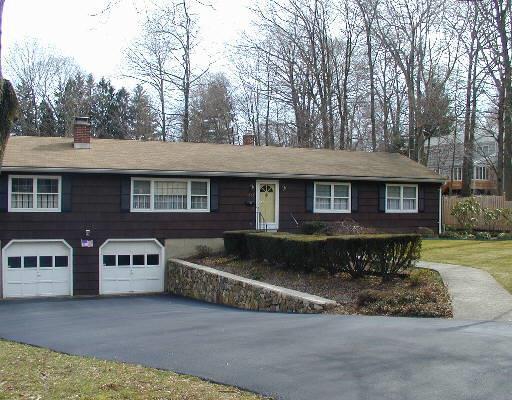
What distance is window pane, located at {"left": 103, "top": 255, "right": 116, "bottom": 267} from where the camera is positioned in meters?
21.6

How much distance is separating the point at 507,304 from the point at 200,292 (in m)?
9.62

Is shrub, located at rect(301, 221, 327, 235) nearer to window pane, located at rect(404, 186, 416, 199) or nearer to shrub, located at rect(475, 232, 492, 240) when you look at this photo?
window pane, located at rect(404, 186, 416, 199)

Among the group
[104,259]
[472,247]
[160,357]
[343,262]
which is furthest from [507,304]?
[104,259]

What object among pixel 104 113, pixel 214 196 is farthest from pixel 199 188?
pixel 104 113

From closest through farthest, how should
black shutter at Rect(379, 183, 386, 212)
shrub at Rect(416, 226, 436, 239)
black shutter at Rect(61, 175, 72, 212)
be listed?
black shutter at Rect(61, 175, 72, 212) → black shutter at Rect(379, 183, 386, 212) → shrub at Rect(416, 226, 436, 239)

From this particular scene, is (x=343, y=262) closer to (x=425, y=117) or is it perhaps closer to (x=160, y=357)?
(x=160, y=357)

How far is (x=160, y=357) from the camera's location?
8320mm

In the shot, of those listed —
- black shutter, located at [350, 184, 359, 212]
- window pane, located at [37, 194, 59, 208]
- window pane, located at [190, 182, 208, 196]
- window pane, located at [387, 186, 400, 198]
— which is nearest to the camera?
window pane, located at [37, 194, 59, 208]

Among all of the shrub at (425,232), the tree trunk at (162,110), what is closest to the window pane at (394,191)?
the shrub at (425,232)

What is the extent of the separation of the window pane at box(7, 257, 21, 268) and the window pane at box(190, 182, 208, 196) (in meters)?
6.39

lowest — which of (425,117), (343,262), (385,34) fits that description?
(343,262)

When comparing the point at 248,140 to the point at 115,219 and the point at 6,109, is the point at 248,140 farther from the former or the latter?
the point at 6,109

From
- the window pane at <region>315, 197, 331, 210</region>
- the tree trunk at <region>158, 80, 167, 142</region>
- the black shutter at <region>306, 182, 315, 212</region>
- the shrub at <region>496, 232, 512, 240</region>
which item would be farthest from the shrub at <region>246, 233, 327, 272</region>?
the tree trunk at <region>158, 80, 167, 142</region>

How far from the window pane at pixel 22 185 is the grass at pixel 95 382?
13293mm
